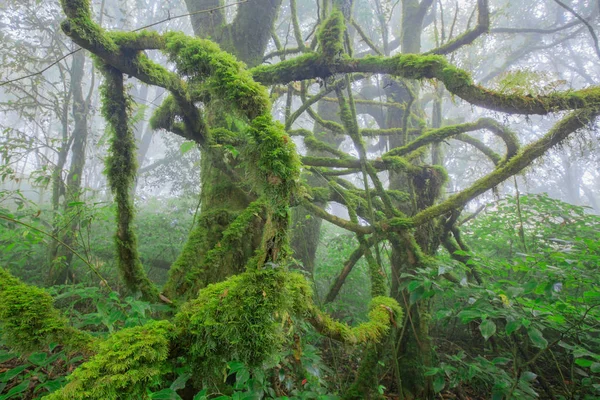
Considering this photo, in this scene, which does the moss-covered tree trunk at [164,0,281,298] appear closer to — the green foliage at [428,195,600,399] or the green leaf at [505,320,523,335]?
the green foliage at [428,195,600,399]

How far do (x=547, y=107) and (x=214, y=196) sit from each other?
3146 millimetres

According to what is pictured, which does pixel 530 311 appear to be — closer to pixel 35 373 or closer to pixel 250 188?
pixel 250 188

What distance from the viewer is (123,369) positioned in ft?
3.26

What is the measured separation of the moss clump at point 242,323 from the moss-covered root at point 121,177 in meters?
1.34

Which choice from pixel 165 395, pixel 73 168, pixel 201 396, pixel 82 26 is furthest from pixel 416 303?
pixel 73 168

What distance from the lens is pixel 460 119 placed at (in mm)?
10258

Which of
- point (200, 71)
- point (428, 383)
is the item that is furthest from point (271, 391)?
point (200, 71)

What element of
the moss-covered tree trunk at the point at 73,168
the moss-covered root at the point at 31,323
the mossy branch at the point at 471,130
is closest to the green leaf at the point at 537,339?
the mossy branch at the point at 471,130

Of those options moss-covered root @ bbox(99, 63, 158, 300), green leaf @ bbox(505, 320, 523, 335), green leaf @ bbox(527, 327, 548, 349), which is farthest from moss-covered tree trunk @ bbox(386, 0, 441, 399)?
moss-covered root @ bbox(99, 63, 158, 300)

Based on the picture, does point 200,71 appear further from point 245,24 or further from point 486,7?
point 486,7

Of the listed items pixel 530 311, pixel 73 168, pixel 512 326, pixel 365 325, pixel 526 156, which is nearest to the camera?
pixel 365 325

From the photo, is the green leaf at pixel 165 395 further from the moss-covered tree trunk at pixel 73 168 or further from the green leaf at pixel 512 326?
the moss-covered tree trunk at pixel 73 168

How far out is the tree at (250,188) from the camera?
1203 mm

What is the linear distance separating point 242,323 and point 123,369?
1.37 ft
